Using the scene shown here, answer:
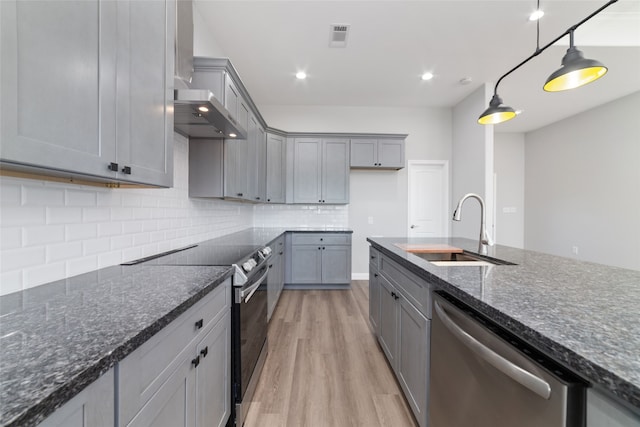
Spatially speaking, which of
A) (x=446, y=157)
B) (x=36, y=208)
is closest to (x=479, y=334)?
(x=36, y=208)

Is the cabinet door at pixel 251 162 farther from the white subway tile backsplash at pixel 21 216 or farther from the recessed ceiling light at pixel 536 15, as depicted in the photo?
the recessed ceiling light at pixel 536 15

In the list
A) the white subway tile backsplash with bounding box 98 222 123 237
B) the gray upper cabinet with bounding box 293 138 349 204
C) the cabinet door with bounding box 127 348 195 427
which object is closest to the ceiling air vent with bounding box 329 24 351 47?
the gray upper cabinet with bounding box 293 138 349 204

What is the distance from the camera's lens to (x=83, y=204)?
1.21 meters

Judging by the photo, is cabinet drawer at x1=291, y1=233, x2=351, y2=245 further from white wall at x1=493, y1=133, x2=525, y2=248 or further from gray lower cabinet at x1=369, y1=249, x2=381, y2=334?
white wall at x1=493, y1=133, x2=525, y2=248

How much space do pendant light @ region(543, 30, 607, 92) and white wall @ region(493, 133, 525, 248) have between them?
194 inches

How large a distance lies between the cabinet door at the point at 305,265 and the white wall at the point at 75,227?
2.13 metres

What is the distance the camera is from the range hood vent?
4.73 feet

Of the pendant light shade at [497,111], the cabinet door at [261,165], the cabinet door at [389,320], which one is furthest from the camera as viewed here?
the cabinet door at [261,165]

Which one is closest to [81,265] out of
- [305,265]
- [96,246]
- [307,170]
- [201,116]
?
[96,246]

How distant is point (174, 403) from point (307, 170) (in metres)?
3.76

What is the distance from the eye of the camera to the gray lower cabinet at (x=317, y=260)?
4.02 meters

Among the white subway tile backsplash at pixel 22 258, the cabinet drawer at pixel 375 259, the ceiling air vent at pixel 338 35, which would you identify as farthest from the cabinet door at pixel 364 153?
the white subway tile backsplash at pixel 22 258

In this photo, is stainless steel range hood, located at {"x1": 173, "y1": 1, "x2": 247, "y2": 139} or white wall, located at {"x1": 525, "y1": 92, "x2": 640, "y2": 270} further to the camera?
white wall, located at {"x1": 525, "y1": 92, "x2": 640, "y2": 270}

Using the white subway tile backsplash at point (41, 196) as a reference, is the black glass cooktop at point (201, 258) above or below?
below
